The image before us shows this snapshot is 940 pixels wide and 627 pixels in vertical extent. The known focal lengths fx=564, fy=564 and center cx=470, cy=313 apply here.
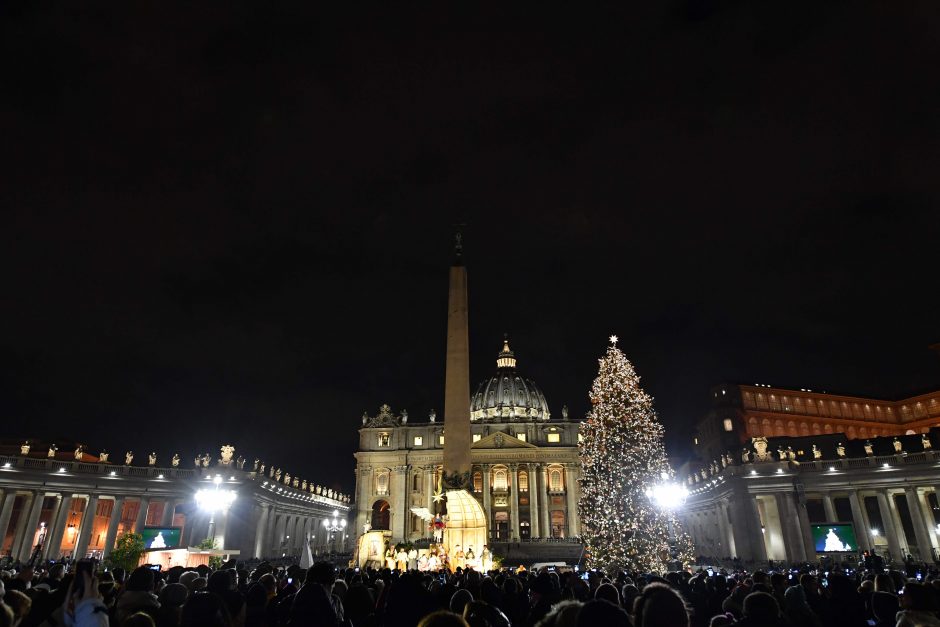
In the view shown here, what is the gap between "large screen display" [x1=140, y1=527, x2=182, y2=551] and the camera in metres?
34.7

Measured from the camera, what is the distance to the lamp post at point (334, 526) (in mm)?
97069

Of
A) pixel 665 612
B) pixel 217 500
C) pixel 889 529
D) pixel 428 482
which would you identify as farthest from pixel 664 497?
pixel 428 482

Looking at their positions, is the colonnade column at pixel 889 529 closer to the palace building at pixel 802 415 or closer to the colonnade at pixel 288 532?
the palace building at pixel 802 415

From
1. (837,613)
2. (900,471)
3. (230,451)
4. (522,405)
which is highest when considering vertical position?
(522,405)

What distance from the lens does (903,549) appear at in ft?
159

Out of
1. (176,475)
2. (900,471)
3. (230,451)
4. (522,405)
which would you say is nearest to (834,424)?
(900,471)

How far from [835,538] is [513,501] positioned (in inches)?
2734

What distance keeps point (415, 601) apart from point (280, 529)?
78.7 m

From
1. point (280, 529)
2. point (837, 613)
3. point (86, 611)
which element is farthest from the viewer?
point (280, 529)

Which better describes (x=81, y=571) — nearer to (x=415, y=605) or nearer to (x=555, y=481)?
(x=415, y=605)

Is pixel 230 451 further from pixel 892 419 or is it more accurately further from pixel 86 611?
pixel 892 419

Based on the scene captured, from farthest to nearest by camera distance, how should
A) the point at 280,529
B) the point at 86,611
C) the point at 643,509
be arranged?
1. the point at 280,529
2. the point at 643,509
3. the point at 86,611

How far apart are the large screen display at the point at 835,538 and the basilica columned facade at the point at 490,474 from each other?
63.6 m

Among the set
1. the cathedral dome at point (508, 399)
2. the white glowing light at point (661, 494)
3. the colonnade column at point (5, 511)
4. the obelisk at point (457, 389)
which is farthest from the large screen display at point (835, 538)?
the cathedral dome at point (508, 399)
